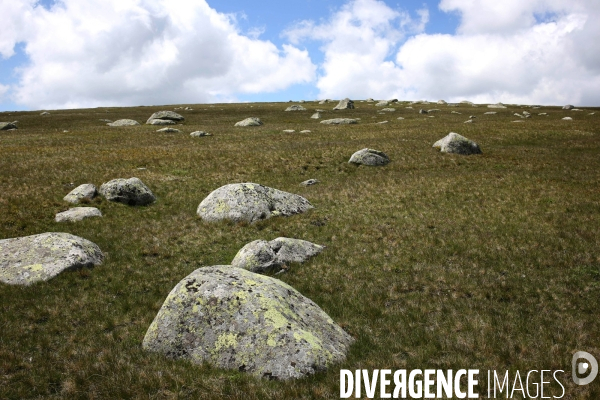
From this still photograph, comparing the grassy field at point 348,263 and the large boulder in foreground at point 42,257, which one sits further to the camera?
the large boulder in foreground at point 42,257

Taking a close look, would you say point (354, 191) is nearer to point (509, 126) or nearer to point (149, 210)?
point (149, 210)

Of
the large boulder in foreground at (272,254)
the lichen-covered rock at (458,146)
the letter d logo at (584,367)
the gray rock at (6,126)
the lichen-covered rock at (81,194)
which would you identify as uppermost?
the gray rock at (6,126)

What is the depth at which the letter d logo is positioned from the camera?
25.1 feet

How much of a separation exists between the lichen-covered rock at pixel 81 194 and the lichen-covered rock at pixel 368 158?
23.2 m

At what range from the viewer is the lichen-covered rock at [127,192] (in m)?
24.4

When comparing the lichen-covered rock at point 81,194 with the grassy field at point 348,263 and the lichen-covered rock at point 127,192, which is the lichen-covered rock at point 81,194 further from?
the grassy field at point 348,263

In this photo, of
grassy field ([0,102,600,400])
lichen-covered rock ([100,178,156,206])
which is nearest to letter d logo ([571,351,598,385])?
grassy field ([0,102,600,400])

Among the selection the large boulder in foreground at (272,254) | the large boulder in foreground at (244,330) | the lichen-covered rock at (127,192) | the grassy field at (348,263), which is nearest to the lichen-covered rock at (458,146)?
the grassy field at (348,263)

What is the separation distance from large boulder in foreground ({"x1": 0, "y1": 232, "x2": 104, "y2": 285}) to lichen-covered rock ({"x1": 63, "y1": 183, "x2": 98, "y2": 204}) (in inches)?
352

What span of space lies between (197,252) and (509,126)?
5805 cm

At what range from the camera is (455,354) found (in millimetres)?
8922

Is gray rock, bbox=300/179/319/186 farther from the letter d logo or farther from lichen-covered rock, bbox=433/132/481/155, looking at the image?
the letter d logo

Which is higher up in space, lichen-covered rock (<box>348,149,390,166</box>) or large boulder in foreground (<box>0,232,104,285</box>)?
lichen-covered rock (<box>348,149,390,166</box>)

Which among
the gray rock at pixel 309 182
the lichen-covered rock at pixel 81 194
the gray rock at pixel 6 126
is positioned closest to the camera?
the lichen-covered rock at pixel 81 194
